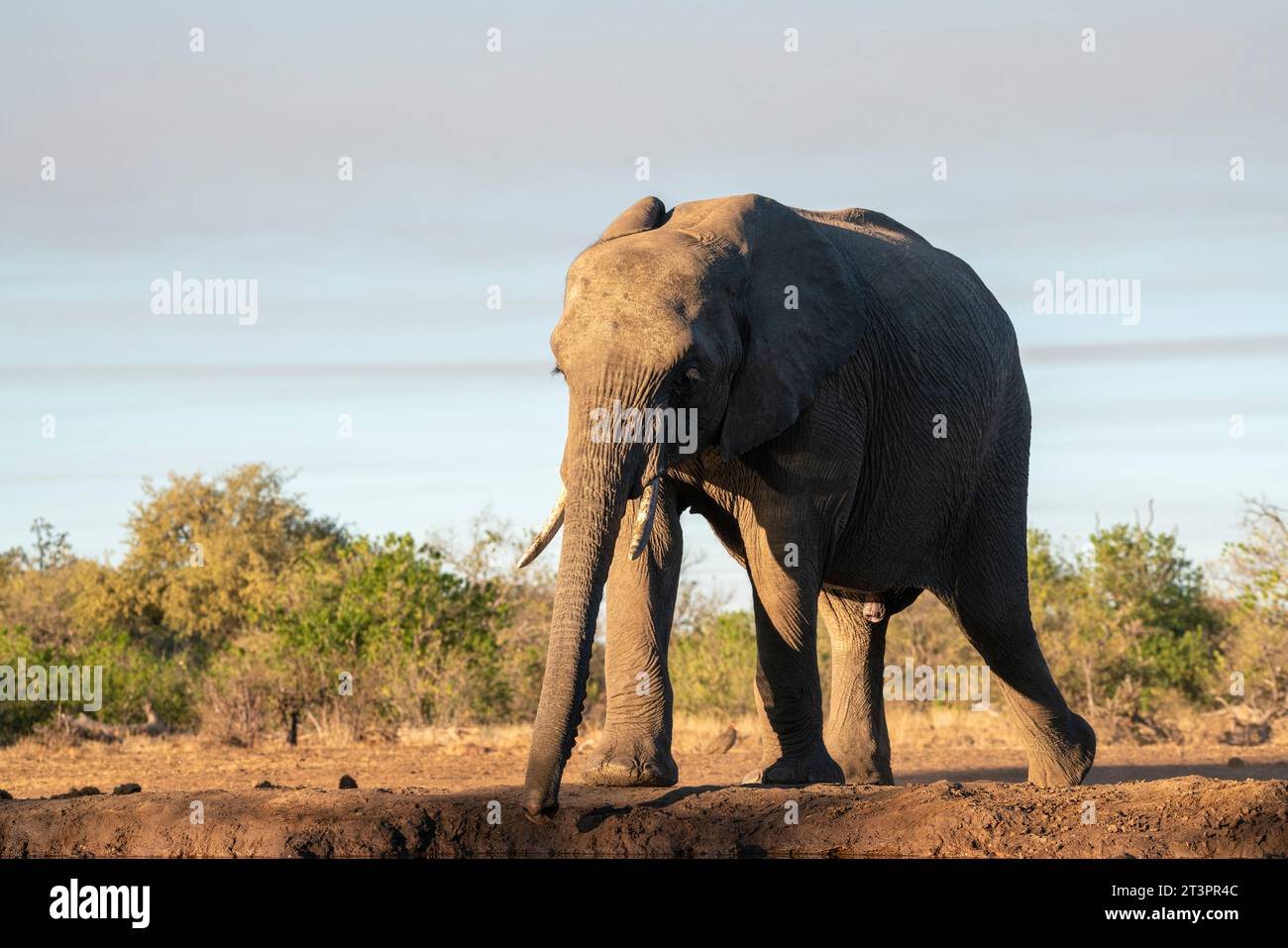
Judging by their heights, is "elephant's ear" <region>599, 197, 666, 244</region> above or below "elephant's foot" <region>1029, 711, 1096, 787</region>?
above

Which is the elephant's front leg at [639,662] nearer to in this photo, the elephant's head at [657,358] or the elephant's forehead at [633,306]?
the elephant's head at [657,358]

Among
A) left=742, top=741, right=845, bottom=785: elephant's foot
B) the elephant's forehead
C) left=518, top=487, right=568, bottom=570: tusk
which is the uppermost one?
the elephant's forehead

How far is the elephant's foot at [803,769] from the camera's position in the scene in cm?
879

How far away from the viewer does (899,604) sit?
10789mm

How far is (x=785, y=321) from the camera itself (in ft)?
28.5

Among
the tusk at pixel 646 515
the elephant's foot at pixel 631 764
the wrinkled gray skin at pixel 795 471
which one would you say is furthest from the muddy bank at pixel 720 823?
the tusk at pixel 646 515

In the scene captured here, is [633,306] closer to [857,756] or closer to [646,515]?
[646,515]

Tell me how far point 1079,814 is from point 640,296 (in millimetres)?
2976

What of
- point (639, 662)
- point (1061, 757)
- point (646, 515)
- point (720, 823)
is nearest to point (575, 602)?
point (646, 515)

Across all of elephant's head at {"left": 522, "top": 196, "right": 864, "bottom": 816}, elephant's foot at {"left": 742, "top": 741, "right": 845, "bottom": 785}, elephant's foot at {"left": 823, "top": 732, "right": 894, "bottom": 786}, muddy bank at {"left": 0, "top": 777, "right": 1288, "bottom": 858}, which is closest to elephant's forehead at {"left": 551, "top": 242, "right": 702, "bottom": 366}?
elephant's head at {"left": 522, "top": 196, "right": 864, "bottom": 816}

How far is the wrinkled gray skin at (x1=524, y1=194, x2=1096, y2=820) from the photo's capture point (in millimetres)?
7879

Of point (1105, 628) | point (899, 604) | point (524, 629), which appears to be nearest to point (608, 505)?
point (899, 604)

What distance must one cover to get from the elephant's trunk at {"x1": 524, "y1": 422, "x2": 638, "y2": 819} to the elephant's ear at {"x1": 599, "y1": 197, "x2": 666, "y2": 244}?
1.43 m

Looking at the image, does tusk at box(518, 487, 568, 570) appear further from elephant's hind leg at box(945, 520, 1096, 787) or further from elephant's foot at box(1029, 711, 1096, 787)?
elephant's foot at box(1029, 711, 1096, 787)
